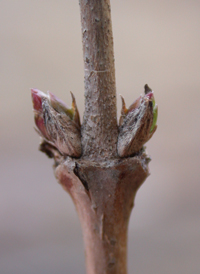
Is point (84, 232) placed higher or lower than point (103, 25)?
lower

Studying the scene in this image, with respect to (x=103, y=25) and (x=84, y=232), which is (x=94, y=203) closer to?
(x=84, y=232)

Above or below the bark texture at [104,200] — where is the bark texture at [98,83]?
above

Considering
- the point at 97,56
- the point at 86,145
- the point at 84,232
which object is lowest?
the point at 84,232

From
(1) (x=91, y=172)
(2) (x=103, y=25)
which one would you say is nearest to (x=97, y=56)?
(2) (x=103, y=25)

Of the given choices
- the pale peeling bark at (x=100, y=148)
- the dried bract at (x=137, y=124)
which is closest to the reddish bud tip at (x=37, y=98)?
the pale peeling bark at (x=100, y=148)

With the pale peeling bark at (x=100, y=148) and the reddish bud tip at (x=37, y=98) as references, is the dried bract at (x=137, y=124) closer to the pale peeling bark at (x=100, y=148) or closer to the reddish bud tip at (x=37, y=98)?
the pale peeling bark at (x=100, y=148)

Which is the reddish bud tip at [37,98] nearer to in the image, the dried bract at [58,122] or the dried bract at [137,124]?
the dried bract at [58,122]

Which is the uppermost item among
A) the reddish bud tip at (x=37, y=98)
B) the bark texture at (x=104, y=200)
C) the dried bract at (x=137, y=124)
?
the reddish bud tip at (x=37, y=98)

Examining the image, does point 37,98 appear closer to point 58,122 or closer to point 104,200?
point 58,122
